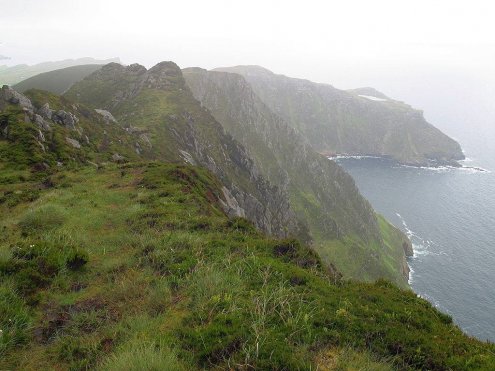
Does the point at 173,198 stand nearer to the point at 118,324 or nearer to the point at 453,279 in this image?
the point at 118,324

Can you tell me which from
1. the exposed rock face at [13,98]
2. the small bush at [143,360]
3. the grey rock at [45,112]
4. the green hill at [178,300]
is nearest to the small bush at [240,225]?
Answer: the green hill at [178,300]

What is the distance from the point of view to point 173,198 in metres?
25.7

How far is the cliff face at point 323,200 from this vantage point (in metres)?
→ 138

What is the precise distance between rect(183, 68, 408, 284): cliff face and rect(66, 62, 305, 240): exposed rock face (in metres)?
32.7

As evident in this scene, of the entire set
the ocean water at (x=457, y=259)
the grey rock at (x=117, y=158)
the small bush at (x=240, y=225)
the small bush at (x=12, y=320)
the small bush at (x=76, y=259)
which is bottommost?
the ocean water at (x=457, y=259)

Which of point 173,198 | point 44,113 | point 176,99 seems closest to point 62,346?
point 173,198

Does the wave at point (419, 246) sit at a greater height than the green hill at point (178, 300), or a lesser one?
lesser

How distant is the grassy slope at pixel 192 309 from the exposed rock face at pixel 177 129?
43865 mm

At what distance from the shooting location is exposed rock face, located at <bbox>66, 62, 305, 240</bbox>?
235 ft

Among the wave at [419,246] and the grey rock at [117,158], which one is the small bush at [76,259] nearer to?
the grey rock at [117,158]

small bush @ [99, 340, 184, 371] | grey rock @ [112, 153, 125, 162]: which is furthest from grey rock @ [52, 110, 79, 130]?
small bush @ [99, 340, 184, 371]

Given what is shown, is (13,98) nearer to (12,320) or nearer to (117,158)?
(117,158)

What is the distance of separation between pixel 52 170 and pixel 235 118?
16349cm

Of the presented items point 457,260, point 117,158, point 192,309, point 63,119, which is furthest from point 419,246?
point 192,309
